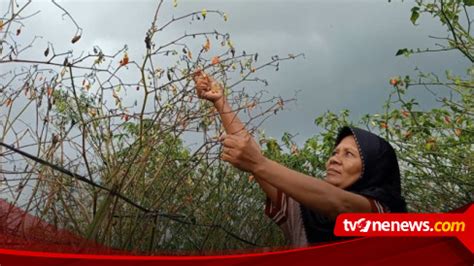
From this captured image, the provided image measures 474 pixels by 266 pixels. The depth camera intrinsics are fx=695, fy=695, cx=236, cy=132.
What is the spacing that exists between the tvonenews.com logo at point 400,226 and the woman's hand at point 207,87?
0.52 m

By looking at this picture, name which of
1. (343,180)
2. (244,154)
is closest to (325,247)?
(343,180)

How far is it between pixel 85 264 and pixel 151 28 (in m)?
0.62

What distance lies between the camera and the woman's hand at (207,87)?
6.46 ft

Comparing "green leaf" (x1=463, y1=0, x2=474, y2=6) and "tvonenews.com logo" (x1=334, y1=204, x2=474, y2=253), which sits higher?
"green leaf" (x1=463, y1=0, x2=474, y2=6)

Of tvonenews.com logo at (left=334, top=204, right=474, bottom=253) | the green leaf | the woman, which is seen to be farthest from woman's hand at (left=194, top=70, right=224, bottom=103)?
the green leaf

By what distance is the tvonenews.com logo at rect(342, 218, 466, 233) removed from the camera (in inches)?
71.9

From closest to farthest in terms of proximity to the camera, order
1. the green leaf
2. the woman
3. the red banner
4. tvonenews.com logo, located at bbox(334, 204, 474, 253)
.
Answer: the red banner < tvonenews.com logo, located at bbox(334, 204, 474, 253) < the woman < the green leaf

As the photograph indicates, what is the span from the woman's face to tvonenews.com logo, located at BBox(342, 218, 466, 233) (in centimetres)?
16

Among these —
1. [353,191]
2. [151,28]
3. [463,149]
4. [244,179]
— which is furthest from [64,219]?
[463,149]

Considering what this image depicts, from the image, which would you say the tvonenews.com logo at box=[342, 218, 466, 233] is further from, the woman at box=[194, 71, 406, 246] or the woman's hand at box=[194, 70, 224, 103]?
the woman's hand at box=[194, 70, 224, 103]

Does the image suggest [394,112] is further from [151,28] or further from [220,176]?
[151,28]

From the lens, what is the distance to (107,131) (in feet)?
6.68

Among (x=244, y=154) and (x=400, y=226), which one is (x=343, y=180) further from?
(x=244, y=154)

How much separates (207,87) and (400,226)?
0.67m
